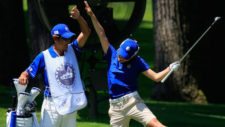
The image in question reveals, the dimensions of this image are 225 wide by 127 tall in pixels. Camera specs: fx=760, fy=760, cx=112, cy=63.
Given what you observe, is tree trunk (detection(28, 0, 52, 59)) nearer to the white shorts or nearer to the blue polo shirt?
the blue polo shirt

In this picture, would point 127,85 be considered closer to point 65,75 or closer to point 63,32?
point 65,75

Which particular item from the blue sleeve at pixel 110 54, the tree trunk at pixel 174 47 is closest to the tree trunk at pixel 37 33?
the tree trunk at pixel 174 47

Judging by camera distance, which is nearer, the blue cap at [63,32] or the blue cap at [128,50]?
the blue cap at [63,32]

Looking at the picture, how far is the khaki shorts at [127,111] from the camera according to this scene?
28.3 feet

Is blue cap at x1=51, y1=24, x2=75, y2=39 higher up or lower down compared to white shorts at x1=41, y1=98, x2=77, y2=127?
higher up

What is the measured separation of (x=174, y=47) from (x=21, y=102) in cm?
744

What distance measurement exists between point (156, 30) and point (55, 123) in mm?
7319

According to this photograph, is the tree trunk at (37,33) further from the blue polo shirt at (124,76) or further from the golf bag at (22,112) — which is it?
the golf bag at (22,112)

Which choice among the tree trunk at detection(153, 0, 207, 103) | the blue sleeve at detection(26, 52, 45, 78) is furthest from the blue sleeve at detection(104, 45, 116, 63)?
the tree trunk at detection(153, 0, 207, 103)

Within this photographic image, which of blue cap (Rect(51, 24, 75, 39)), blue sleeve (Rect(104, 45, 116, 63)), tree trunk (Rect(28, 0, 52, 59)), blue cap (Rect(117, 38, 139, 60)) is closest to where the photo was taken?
blue cap (Rect(51, 24, 75, 39))

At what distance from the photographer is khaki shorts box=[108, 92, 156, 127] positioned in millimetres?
8641

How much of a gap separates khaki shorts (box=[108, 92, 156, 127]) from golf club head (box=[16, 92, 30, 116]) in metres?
1.09

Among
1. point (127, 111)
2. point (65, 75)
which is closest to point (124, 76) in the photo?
point (127, 111)

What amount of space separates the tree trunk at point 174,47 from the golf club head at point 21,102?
7.24 metres
